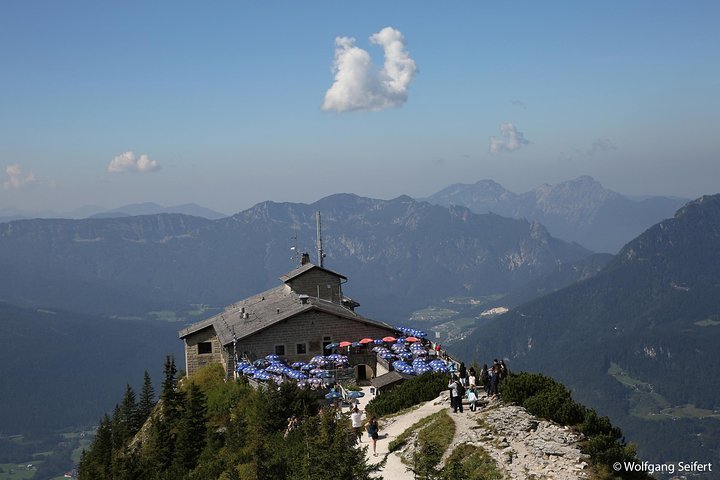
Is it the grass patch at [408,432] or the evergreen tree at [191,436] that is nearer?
the grass patch at [408,432]

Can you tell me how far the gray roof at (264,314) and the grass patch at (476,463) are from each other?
26.8 m

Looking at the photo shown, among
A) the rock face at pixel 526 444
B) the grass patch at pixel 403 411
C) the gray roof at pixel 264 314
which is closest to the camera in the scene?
the rock face at pixel 526 444

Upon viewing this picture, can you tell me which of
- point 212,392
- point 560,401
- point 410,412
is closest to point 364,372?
point 212,392

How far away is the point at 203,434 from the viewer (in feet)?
145

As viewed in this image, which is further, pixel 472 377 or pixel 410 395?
pixel 410 395

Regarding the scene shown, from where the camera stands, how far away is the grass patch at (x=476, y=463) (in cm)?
2430

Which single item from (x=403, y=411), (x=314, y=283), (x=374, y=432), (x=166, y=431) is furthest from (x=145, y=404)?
(x=374, y=432)

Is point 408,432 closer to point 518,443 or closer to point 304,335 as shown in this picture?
point 518,443

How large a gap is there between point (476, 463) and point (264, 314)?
34558mm

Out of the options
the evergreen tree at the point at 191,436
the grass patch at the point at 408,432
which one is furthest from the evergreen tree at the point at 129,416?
the grass patch at the point at 408,432

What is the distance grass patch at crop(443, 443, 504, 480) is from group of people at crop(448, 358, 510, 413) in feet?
14.9

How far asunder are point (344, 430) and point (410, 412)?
12.7 m

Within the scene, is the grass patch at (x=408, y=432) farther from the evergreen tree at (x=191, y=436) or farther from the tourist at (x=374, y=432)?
the evergreen tree at (x=191, y=436)

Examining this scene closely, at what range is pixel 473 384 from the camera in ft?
119
